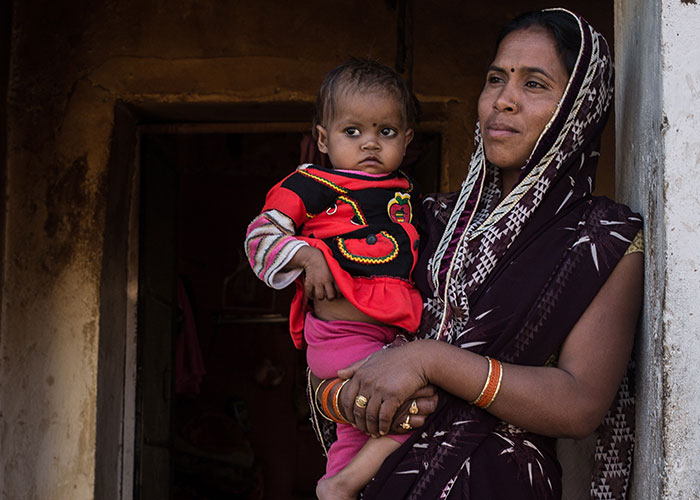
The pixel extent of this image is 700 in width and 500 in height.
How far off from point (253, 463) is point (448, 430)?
544 centimetres

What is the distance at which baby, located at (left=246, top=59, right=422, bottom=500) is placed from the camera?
2068mm

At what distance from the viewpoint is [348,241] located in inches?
86.7

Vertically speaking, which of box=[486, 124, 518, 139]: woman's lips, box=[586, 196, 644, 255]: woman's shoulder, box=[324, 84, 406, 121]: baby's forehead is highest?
box=[324, 84, 406, 121]: baby's forehead

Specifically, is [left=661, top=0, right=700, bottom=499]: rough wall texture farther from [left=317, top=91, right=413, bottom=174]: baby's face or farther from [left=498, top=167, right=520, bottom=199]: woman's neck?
[left=317, top=91, right=413, bottom=174]: baby's face

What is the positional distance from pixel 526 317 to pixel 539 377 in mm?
135

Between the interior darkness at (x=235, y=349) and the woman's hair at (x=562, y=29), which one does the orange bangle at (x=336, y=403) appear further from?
the interior darkness at (x=235, y=349)

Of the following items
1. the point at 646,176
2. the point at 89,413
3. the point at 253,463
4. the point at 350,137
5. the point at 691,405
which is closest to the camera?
the point at 691,405

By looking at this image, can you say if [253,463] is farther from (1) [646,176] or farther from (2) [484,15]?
(1) [646,176]

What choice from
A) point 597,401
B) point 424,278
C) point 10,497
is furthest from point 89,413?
point 597,401

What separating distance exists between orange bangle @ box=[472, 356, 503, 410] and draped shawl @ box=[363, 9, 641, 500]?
0.18 ft

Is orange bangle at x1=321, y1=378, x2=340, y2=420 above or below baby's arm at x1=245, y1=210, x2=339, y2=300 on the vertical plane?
below

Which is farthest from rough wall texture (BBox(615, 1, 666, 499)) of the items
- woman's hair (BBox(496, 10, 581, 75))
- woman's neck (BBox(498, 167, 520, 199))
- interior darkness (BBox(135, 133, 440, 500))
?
interior darkness (BBox(135, 133, 440, 500))

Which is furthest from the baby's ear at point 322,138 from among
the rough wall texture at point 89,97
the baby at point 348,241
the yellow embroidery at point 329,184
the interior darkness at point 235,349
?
the interior darkness at point 235,349

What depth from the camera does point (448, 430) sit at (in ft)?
6.09
